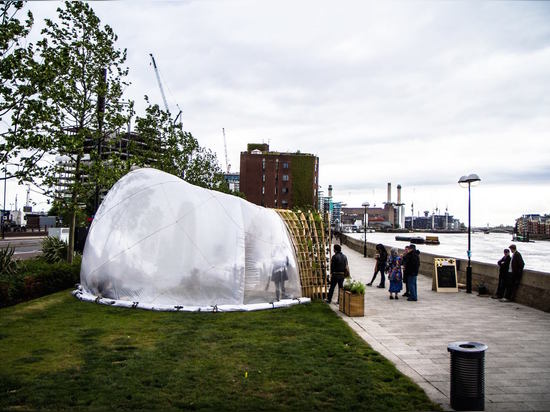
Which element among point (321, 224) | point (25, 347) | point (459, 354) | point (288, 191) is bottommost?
point (25, 347)

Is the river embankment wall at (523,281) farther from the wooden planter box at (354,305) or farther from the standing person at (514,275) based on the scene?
the wooden planter box at (354,305)

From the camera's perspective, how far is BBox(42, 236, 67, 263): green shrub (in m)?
20.6

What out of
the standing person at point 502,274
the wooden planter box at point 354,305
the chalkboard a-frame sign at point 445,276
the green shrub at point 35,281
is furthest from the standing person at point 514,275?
the green shrub at point 35,281

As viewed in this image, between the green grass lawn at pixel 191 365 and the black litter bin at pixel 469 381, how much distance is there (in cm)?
50

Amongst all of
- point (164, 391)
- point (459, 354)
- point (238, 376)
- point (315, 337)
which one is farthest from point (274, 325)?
point (459, 354)

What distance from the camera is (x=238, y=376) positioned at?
746 cm

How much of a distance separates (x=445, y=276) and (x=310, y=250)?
267 inches

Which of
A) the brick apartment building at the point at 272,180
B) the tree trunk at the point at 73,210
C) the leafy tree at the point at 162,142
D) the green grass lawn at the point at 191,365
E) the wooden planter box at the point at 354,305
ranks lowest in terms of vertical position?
the green grass lawn at the point at 191,365

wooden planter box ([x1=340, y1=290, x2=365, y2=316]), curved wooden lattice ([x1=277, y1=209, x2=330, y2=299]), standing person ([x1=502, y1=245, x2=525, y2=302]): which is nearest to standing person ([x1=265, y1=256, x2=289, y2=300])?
curved wooden lattice ([x1=277, y1=209, x2=330, y2=299])

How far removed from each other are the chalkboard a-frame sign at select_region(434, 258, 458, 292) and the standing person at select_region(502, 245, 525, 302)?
275 centimetres

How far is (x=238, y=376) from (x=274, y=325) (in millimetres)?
4102

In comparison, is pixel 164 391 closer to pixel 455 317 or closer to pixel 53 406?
pixel 53 406

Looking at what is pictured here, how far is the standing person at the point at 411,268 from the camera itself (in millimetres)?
16359

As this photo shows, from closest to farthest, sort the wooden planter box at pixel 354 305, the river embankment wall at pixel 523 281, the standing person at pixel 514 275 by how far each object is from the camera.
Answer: the wooden planter box at pixel 354 305 < the river embankment wall at pixel 523 281 < the standing person at pixel 514 275
